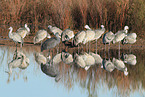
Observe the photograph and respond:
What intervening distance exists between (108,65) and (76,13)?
7667 millimetres

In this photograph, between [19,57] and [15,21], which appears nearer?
[19,57]

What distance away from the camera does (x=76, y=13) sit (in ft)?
56.4

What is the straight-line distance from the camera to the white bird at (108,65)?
9367mm

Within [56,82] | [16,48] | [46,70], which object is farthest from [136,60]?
[16,48]

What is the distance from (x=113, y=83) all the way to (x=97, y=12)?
30.9 feet

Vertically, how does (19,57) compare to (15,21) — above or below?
below

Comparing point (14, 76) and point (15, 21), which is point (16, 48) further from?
point (14, 76)

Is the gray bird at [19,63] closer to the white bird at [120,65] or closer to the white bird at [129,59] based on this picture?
the white bird at [120,65]

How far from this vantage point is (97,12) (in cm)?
1688

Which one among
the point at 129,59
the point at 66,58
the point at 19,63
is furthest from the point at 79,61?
the point at 19,63

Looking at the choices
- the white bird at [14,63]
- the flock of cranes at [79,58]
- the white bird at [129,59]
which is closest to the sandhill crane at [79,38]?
the flock of cranes at [79,58]

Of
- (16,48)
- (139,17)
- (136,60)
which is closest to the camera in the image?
(136,60)

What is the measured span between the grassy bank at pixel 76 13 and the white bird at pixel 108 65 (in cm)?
633

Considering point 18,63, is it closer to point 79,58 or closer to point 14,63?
point 14,63
